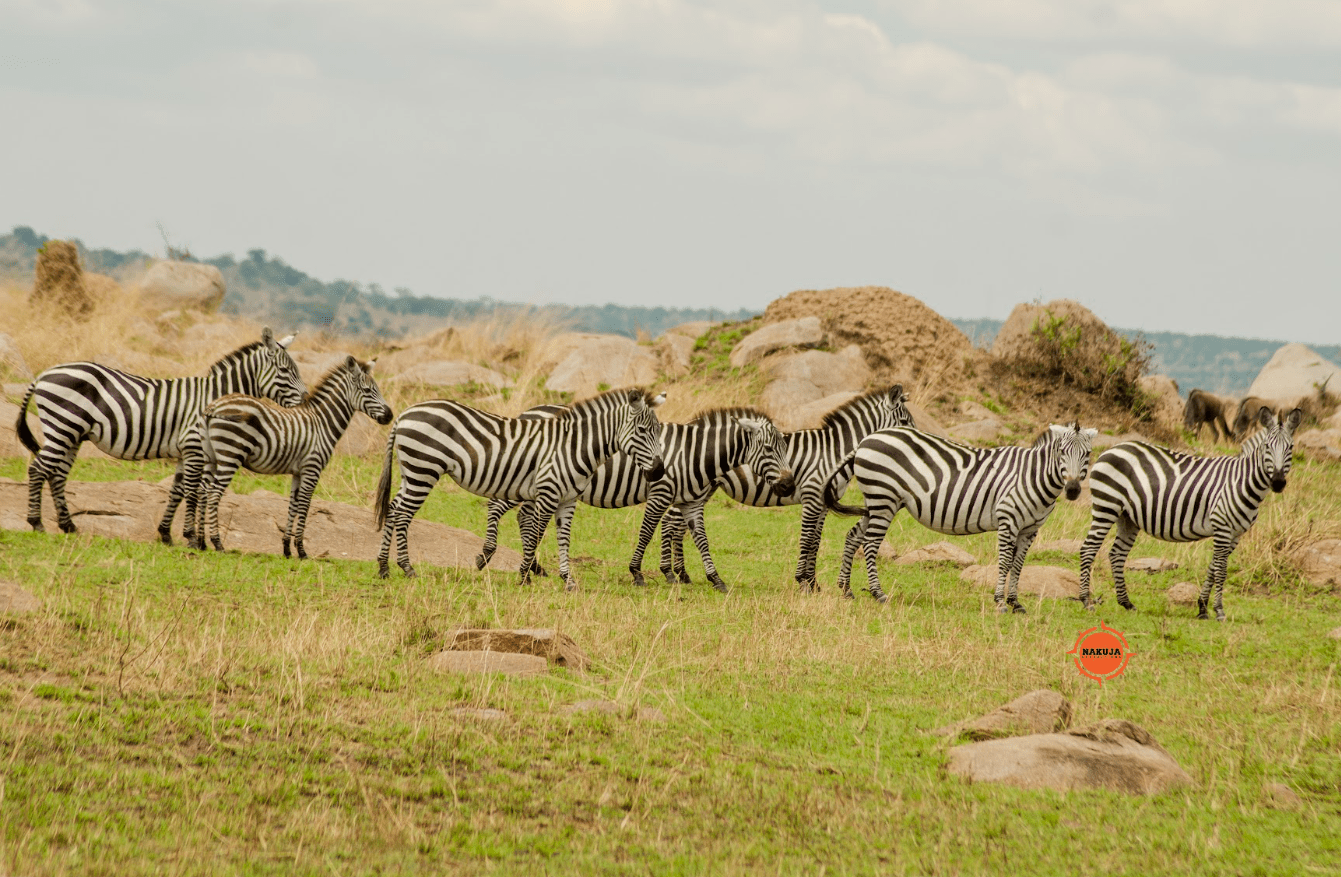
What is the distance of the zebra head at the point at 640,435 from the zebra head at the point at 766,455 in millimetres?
1151

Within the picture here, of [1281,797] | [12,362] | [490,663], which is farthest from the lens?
[12,362]

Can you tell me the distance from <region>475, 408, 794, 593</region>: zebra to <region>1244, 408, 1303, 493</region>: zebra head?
4623 millimetres

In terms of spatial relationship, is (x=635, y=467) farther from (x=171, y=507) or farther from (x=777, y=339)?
(x=777, y=339)

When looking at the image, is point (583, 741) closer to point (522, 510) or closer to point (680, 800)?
point (680, 800)

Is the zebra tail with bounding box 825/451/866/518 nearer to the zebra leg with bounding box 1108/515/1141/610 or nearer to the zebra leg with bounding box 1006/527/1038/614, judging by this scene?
the zebra leg with bounding box 1006/527/1038/614

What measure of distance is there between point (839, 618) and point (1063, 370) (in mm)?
17718

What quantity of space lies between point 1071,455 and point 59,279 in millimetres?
24375

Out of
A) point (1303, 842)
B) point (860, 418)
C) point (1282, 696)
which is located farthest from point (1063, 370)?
point (1303, 842)

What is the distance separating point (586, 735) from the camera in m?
6.24

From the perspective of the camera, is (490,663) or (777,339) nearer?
(490,663)

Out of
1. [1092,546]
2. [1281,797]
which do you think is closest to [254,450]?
[1092,546]

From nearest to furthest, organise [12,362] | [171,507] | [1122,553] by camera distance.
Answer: [171,507]
[1122,553]
[12,362]

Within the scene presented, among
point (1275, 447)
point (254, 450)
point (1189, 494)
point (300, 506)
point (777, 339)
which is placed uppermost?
point (777, 339)

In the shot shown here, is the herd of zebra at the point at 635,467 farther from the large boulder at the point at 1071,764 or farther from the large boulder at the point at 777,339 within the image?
the large boulder at the point at 777,339
